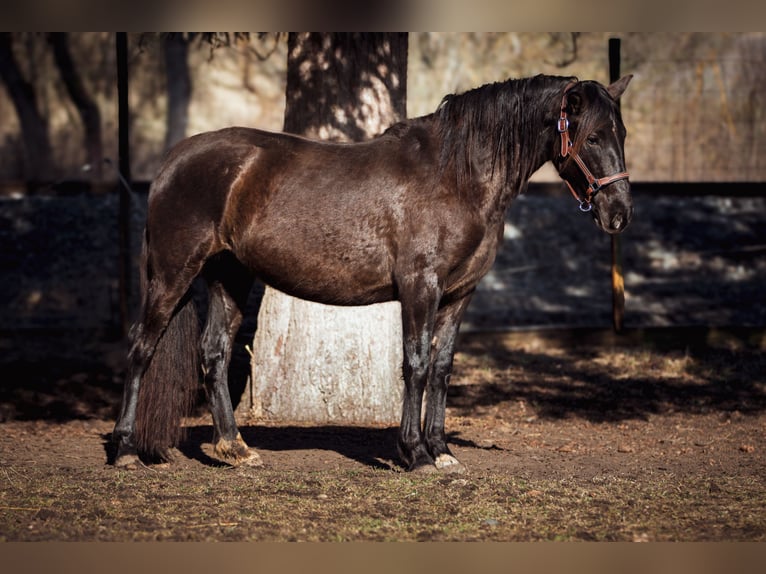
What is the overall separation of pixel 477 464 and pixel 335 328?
6.20 ft

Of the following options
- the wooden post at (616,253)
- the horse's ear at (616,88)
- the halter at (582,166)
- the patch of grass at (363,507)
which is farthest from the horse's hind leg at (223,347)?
A: the wooden post at (616,253)

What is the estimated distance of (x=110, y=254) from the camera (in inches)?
545

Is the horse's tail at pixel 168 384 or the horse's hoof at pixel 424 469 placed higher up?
the horse's tail at pixel 168 384

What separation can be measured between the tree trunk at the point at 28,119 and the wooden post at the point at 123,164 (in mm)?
5552

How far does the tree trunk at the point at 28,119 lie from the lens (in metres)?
14.7

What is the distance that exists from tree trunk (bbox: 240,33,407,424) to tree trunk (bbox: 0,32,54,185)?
7.79 m

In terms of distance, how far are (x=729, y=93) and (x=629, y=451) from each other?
294 inches

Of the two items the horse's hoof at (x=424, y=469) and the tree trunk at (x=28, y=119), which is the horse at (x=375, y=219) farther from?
the tree trunk at (x=28, y=119)

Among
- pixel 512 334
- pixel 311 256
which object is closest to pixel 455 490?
pixel 311 256

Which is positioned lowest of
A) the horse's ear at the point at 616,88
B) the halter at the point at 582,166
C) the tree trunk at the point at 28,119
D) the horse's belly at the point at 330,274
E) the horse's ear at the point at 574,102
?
the horse's belly at the point at 330,274

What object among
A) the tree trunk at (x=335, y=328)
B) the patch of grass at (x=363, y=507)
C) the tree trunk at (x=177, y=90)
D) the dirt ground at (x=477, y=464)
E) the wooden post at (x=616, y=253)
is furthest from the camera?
the tree trunk at (x=177, y=90)

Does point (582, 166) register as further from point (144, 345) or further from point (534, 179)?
point (534, 179)

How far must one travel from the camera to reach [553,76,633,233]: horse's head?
5785 mm

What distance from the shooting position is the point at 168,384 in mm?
6316
